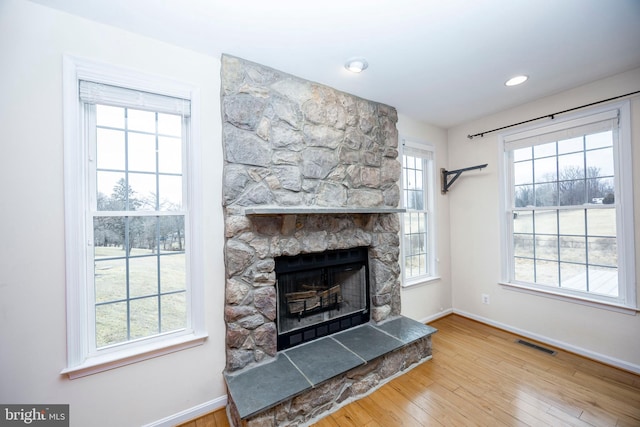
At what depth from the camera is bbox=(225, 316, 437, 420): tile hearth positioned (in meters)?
1.59

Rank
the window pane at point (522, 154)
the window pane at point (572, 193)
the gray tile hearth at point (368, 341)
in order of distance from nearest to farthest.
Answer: the gray tile hearth at point (368, 341) < the window pane at point (572, 193) < the window pane at point (522, 154)

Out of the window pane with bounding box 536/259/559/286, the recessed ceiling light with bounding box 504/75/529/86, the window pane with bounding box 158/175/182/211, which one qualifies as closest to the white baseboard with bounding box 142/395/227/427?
the window pane with bounding box 158/175/182/211

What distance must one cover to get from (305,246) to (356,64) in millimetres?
1546

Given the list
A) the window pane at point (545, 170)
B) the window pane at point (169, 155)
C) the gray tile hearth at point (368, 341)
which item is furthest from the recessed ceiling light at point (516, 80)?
the window pane at point (169, 155)

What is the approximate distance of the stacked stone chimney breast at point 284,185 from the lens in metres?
1.85

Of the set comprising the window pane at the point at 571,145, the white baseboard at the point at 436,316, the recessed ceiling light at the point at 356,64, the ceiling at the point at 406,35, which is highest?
the ceiling at the point at 406,35

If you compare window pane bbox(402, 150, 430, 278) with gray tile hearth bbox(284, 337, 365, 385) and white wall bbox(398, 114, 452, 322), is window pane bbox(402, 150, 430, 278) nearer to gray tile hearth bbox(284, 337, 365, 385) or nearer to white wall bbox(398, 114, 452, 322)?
white wall bbox(398, 114, 452, 322)

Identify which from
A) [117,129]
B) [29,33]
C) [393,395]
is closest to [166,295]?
[117,129]

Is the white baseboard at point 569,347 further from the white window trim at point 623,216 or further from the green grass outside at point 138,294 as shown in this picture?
the green grass outside at point 138,294

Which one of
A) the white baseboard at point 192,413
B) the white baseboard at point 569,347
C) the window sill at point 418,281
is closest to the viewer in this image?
the white baseboard at point 192,413

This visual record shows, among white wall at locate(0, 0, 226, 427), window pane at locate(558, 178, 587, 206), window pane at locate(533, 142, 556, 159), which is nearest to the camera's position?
white wall at locate(0, 0, 226, 427)

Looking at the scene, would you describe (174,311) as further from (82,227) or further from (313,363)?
(313,363)

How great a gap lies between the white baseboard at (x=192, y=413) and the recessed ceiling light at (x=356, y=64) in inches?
109

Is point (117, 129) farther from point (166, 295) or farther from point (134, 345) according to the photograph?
point (134, 345)
